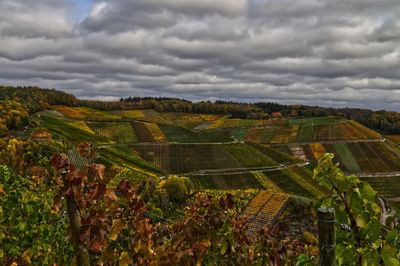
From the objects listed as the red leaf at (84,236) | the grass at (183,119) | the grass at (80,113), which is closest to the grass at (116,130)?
the grass at (80,113)

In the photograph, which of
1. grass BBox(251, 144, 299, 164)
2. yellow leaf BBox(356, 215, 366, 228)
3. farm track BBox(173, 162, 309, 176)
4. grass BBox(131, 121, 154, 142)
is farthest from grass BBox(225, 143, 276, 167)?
yellow leaf BBox(356, 215, 366, 228)

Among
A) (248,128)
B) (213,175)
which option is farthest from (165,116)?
(213,175)

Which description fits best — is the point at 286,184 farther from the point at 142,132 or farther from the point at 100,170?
the point at 100,170

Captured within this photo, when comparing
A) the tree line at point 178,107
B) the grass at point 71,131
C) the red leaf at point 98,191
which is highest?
the red leaf at point 98,191

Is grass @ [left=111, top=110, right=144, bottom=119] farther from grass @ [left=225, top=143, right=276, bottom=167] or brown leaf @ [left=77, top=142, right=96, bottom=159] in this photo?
brown leaf @ [left=77, top=142, right=96, bottom=159]

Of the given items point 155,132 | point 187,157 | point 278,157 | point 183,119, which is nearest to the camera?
point 187,157

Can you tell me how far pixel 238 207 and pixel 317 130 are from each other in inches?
3170

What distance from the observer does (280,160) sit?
70938 millimetres

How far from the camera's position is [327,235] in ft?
10.3

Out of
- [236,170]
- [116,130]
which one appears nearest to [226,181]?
[236,170]

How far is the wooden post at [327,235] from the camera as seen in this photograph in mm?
3115

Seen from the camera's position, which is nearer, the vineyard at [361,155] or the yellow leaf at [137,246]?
the yellow leaf at [137,246]

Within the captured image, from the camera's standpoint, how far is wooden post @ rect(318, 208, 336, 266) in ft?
10.2

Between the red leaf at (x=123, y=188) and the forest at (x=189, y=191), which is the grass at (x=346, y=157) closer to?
the forest at (x=189, y=191)
